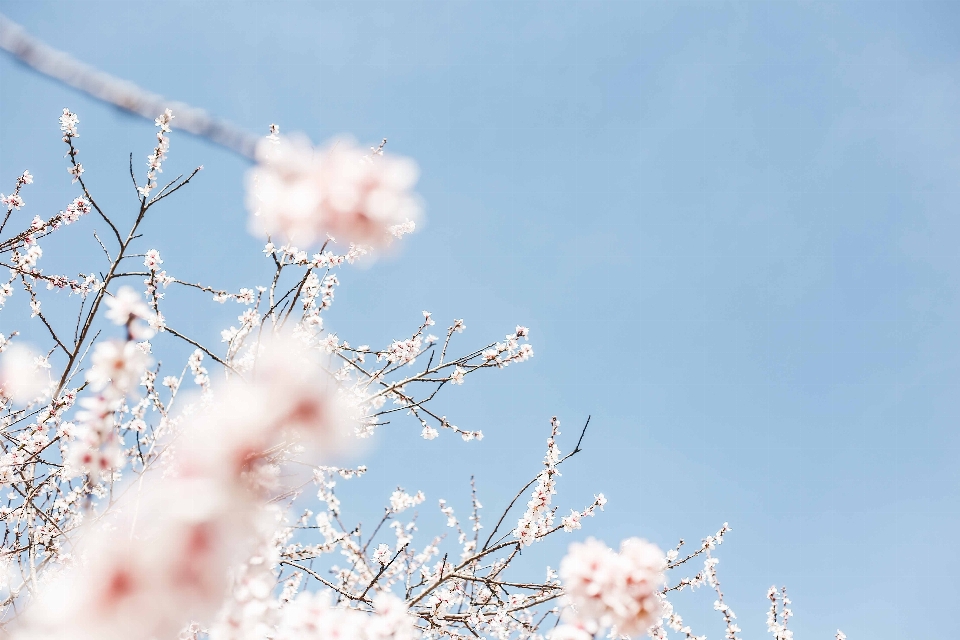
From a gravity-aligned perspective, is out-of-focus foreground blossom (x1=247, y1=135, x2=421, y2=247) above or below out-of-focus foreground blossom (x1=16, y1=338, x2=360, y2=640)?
above

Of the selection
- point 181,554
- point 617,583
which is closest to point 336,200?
point 181,554

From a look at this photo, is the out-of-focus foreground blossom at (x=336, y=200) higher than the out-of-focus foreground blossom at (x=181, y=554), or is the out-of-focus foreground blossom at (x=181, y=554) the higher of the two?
the out-of-focus foreground blossom at (x=336, y=200)

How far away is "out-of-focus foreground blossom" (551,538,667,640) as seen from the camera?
7.89 feet

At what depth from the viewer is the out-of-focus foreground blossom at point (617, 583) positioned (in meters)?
2.40

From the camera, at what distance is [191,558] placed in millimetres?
1443

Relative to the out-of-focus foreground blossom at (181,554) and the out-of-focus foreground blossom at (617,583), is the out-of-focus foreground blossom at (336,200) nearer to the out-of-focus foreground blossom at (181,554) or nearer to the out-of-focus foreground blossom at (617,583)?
the out-of-focus foreground blossom at (181,554)

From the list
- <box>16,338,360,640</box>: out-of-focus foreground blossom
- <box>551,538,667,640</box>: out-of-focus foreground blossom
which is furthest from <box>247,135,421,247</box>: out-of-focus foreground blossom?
<box>551,538,667,640</box>: out-of-focus foreground blossom

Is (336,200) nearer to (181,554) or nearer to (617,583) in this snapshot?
(181,554)

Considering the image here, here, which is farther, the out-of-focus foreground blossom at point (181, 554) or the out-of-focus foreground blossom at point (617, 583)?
the out-of-focus foreground blossom at point (617, 583)

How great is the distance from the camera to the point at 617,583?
95.1 inches

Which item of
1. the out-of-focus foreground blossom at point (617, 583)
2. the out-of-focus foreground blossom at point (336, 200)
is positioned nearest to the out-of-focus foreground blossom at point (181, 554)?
the out-of-focus foreground blossom at point (336, 200)

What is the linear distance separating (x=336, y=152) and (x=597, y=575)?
222cm

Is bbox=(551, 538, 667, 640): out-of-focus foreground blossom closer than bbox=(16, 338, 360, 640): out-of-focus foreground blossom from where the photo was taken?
No

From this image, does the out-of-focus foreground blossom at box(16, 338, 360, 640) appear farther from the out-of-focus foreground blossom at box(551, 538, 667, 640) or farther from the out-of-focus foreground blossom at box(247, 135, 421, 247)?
the out-of-focus foreground blossom at box(551, 538, 667, 640)
